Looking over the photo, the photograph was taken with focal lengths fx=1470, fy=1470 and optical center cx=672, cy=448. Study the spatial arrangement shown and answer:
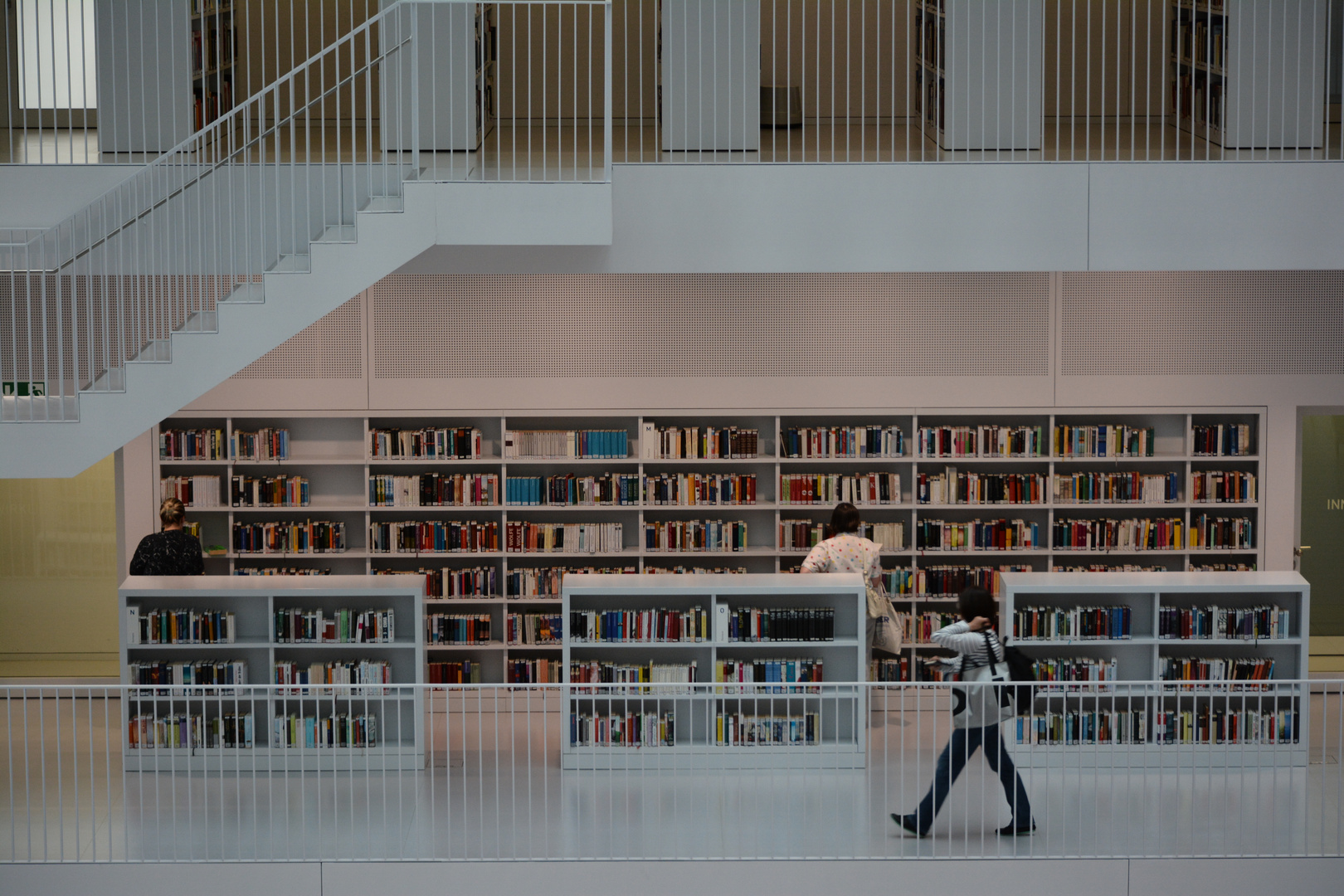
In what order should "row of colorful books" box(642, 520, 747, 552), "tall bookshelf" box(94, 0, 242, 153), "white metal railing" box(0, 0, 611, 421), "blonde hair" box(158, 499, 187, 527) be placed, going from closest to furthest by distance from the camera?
"white metal railing" box(0, 0, 611, 421), "tall bookshelf" box(94, 0, 242, 153), "blonde hair" box(158, 499, 187, 527), "row of colorful books" box(642, 520, 747, 552)

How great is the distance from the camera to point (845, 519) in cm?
862

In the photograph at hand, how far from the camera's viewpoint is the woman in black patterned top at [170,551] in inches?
338

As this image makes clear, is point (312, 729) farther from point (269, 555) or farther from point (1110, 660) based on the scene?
point (1110, 660)

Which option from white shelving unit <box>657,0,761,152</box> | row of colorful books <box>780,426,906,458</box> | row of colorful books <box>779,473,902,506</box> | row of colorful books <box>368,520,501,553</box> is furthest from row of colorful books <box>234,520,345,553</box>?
white shelving unit <box>657,0,761,152</box>

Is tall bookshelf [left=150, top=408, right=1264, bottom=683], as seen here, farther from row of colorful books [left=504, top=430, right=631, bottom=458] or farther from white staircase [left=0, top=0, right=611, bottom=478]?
white staircase [left=0, top=0, right=611, bottom=478]

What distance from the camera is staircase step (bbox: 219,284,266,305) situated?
7.15 metres

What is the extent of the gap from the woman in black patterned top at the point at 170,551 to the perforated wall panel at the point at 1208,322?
5687 mm

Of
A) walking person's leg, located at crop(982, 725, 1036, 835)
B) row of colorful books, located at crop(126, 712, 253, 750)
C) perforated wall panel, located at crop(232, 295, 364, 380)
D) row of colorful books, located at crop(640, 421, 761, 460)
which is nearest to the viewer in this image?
walking person's leg, located at crop(982, 725, 1036, 835)

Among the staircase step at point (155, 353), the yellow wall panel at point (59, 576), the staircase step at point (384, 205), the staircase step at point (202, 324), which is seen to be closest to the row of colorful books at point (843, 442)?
the staircase step at point (384, 205)

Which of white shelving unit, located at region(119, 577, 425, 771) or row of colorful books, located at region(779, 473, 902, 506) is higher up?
row of colorful books, located at region(779, 473, 902, 506)

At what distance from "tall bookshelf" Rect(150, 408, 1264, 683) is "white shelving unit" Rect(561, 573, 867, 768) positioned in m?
1.69

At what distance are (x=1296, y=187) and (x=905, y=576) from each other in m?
3.58

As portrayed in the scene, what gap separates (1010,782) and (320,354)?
17.5 ft

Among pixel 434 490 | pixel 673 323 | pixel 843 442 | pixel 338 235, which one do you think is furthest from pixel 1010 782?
pixel 434 490
